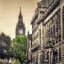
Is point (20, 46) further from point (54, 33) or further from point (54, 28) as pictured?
point (54, 33)

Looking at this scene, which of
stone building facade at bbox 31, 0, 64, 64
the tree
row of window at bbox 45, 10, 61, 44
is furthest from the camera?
the tree

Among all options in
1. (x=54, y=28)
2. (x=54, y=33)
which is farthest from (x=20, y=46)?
(x=54, y=33)

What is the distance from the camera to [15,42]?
142750mm

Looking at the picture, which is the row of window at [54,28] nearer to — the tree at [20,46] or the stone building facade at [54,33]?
the stone building facade at [54,33]

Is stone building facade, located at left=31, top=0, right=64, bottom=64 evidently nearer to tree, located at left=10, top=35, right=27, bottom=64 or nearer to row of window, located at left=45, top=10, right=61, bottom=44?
row of window, located at left=45, top=10, right=61, bottom=44

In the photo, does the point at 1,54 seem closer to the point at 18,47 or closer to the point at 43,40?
the point at 43,40

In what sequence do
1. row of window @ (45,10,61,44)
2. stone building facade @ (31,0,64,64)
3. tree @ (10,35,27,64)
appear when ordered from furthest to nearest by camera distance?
1. tree @ (10,35,27,64)
2. row of window @ (45,10,61,44)
3. stone building facade @ (31,0,64,64)

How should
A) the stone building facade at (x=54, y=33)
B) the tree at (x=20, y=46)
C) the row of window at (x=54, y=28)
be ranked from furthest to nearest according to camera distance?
1. the tree at (x=20, y=46)
2. the row of window at (x=54, y=28)
3. the stone building facade at (x=54, y=33)

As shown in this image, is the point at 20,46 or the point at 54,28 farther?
the point at 20,46

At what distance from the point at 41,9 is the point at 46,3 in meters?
2.17

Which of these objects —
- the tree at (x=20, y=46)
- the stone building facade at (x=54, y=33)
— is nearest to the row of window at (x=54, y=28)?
the stone building facade at (x=54, y=33)

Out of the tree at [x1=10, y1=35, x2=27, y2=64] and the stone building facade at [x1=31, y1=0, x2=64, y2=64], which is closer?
the stone building facade at [x1=31, y1=0, x2=64, y2=64]

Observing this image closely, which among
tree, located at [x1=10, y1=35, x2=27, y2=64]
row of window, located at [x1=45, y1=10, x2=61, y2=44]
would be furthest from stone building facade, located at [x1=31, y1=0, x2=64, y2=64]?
tree, located at [x1=10, y1=35, x2=27, y2=64]

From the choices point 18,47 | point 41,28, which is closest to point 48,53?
point 41,28
